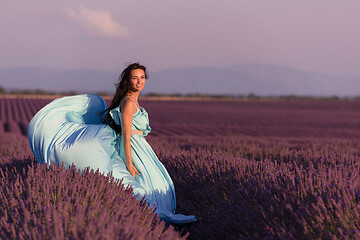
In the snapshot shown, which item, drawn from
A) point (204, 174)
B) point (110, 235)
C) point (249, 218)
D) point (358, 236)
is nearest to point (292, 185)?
point (249, 218)

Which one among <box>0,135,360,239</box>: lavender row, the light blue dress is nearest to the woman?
the light blue dress

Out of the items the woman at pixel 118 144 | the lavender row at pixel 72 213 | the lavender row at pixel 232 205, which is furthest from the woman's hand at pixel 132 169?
the lavender row at pixel 232 205

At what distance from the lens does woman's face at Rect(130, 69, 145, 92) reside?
332 cm

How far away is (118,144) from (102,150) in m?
0.23

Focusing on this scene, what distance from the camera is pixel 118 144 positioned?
11.2ft

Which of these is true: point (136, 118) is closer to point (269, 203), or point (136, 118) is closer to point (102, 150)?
point (102, 150)

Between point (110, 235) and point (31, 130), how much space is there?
2238 millimetres

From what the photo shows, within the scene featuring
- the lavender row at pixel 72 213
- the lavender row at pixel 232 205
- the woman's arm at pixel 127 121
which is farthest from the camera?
the woman's arm at pixel 127 121

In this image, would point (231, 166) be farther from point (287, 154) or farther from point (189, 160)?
point (287, 154)

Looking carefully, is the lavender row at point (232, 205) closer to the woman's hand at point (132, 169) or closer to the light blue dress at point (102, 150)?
the light blue dress at point (102, 150)

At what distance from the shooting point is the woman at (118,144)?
3186mm

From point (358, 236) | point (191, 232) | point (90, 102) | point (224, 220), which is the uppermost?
point (90, 102)

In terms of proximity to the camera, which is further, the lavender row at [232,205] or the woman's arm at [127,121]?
the woman's arm at [127,121]

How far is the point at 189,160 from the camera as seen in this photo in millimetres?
4422
